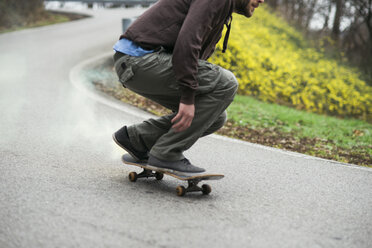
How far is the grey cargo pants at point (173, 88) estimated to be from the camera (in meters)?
3.11

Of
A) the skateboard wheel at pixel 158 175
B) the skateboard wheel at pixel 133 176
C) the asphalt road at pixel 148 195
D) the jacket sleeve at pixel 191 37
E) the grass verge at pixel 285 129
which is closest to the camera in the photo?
the asphalt road at pixel 148 195

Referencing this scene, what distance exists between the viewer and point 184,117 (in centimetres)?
305

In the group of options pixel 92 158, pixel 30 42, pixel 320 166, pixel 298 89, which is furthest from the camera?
pixel 30 42

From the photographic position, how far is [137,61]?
3.13 metres

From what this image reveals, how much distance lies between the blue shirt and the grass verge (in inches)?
130

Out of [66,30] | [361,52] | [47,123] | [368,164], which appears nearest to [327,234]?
[368,164]

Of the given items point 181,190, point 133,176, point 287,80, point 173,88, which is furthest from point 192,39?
point 287,80

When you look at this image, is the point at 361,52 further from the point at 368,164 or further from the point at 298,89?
the point at 368,164

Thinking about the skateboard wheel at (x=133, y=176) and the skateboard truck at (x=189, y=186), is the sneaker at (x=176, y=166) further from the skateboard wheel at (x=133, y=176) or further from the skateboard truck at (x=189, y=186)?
the skateboard wheel at (x=133, y=176)

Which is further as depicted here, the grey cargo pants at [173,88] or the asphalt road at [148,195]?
the grey cargo pants at [173,88]

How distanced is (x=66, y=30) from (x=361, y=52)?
1355cm

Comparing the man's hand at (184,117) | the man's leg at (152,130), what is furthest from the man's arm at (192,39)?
the man's leg at (152,130)

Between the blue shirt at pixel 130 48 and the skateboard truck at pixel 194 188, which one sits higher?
the blue shirt at pixel 130 48

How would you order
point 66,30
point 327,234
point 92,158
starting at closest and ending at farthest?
point 327,234 < point 92,158 < point 66,30
